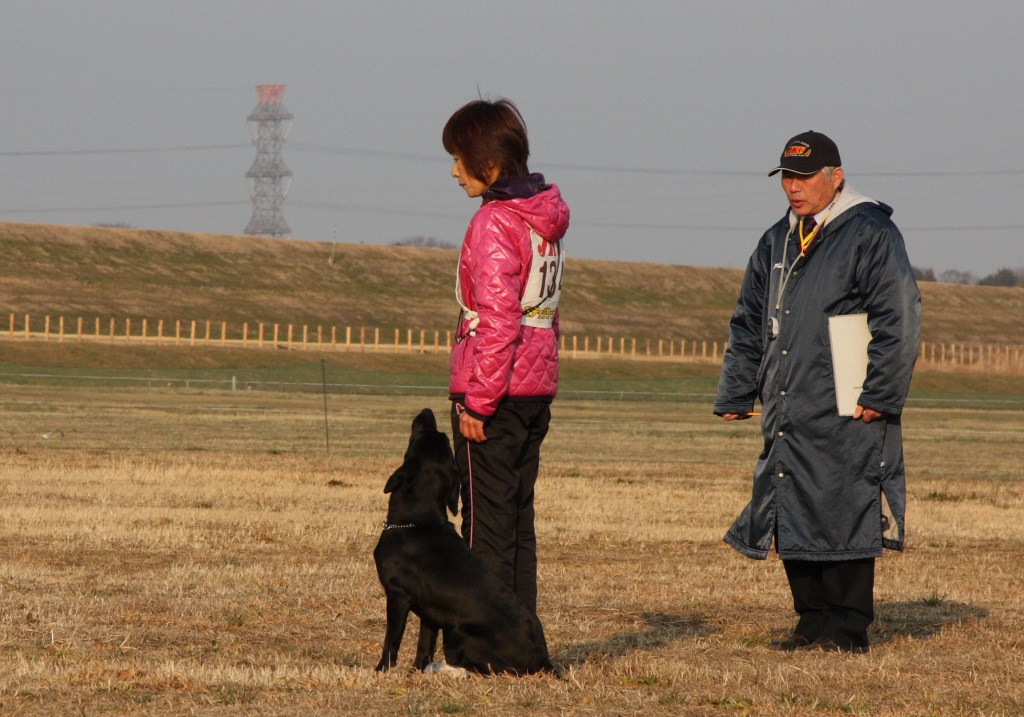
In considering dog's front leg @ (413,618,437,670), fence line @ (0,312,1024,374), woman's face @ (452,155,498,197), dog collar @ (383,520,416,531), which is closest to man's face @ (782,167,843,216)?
woman's face @ (452,155,498,197)

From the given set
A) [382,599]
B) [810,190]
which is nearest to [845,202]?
[810,190]

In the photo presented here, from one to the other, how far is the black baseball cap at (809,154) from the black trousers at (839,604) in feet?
5.64

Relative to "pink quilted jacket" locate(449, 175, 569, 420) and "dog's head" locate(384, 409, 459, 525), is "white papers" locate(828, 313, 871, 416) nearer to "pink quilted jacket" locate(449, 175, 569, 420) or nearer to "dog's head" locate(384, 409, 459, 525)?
"pink quilted jacket" locate(449, 175, 569, 420)

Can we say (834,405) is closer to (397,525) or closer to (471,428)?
(471,428)

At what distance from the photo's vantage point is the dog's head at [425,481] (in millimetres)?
5270

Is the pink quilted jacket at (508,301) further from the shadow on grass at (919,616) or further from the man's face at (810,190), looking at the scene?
the shadow on grass at (919,616)

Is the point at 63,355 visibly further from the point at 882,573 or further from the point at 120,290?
the point at 882,573

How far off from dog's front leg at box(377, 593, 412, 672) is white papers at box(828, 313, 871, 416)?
208 centimetres

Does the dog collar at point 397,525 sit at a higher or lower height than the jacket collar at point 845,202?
lower

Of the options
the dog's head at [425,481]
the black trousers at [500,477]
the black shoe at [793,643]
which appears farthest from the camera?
the black shoe at [793,643]

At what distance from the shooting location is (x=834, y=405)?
19.8 feet

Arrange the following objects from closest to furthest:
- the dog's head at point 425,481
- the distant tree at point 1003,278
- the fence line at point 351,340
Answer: the dog's head at point 425,481 < the fence line at point 351,340 < the distant tree at point 1003,278

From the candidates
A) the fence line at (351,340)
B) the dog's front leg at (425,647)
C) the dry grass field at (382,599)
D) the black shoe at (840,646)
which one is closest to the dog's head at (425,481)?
the dog's front leg at (425,647)

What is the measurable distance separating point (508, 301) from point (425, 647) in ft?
4.50
